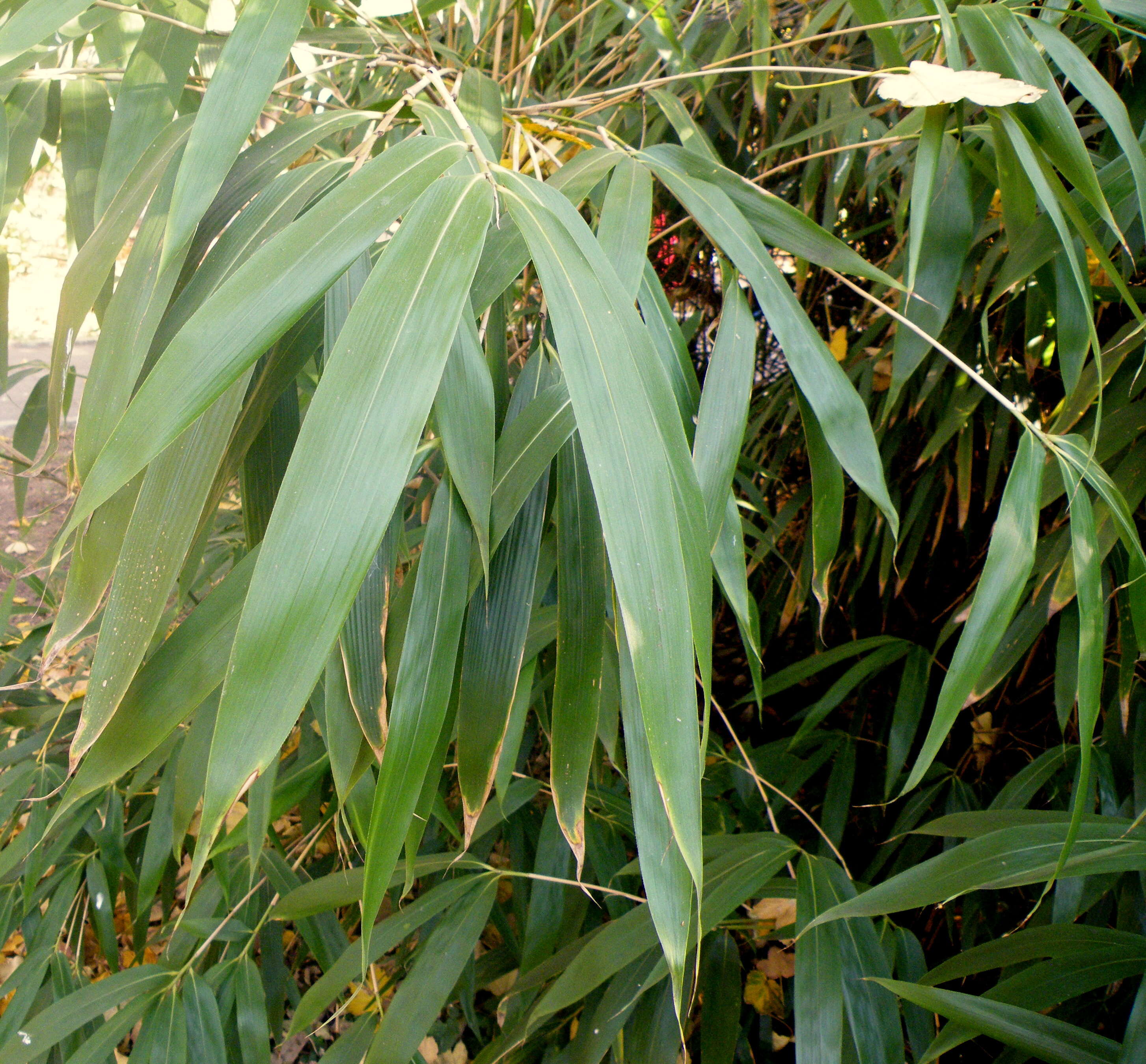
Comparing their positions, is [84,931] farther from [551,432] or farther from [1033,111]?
[1033,111]

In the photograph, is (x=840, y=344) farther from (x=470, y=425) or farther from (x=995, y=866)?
(x=470, y=425)

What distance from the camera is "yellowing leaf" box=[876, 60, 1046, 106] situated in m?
0.37

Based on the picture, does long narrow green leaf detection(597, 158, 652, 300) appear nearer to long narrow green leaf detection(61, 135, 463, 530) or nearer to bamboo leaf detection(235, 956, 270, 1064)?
long narrow green leaf detection(61, 135, 463, 530)

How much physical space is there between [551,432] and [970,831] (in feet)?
1.48

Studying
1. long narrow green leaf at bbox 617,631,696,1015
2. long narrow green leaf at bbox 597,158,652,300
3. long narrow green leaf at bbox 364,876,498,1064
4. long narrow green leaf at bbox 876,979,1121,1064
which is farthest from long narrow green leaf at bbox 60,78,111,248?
long narrow green leaf at bbox 876,979,1121,1064

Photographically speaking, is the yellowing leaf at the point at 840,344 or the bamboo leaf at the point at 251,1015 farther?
the yellowing leaf at the point at 840,344

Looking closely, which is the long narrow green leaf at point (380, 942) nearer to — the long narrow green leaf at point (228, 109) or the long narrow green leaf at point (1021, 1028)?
the long narrow green leaf at point (1021, 1028)

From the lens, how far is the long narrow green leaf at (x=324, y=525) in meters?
0.24

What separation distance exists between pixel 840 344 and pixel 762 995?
0.80 metres

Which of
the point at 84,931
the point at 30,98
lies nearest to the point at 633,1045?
the point at 30,98

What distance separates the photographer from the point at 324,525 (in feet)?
0.78

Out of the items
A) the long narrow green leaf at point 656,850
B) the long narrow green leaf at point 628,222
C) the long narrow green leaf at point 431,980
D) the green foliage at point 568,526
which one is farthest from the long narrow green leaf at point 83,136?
the long narrow green leaf at point 431,980

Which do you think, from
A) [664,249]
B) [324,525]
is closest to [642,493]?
[324,525]

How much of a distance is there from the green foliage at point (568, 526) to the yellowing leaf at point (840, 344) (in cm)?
9
